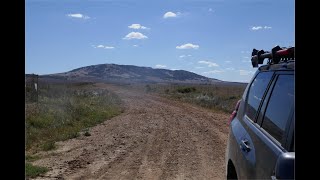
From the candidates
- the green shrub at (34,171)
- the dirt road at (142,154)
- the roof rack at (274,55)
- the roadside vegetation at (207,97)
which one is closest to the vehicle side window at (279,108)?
the roof rack at (274,55)

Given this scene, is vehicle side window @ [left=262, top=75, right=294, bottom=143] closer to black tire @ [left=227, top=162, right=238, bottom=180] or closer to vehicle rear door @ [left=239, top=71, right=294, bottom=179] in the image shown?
vehicle rear door @ [left=239, top=71, right=294, bottom=179]

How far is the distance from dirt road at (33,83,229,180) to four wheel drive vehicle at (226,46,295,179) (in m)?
4.04

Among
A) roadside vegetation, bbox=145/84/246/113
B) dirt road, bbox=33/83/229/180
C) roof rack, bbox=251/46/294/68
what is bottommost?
dirt road, bbox=33/83/229/180

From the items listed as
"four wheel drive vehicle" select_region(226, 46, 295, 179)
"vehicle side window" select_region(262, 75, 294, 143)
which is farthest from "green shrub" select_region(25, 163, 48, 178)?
"vehicle side window" select_region(262, 75, 294, 143)

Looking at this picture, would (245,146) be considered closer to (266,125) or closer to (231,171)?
(266,125)

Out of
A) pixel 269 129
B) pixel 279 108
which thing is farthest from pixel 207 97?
pixel 279 108

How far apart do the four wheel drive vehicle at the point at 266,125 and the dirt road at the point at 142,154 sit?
404cm

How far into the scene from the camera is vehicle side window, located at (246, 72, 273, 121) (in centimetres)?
433

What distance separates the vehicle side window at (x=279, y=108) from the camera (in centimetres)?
315
